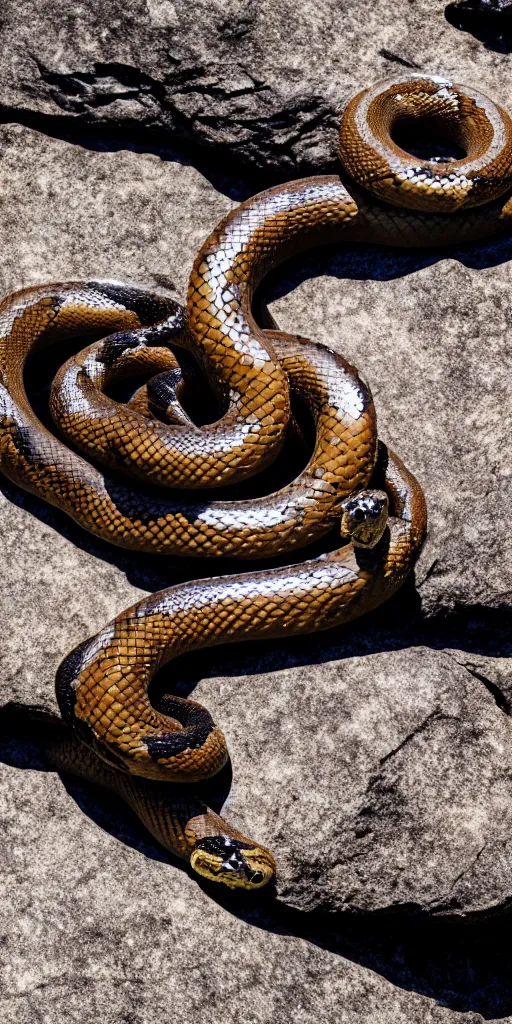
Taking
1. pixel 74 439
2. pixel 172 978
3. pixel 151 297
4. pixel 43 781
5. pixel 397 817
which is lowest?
pixel 172 978

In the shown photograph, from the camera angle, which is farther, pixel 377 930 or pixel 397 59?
pixel 397 59

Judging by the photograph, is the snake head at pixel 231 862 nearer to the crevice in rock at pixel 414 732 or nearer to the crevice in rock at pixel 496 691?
the crevice in rock at pixel 414 732

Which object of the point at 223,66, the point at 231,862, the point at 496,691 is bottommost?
the point at 231,862

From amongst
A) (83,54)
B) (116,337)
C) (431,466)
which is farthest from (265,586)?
(83,54)

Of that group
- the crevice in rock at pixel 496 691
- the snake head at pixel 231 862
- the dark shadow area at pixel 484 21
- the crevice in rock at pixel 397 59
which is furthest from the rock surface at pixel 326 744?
the dark shadow area at pixel 484 21

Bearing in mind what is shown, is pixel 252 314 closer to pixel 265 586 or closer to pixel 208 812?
pixel 265 586

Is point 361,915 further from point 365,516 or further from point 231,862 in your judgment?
point 365,516

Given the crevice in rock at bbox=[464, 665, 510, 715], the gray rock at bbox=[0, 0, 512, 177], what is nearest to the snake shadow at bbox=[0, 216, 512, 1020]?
the crevice in rock at bbox=[464, 665, 510, 715]

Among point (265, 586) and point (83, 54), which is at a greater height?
point (83, 54)

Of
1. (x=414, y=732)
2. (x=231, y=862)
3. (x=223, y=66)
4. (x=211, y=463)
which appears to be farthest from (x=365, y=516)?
(x=223, y=66)
